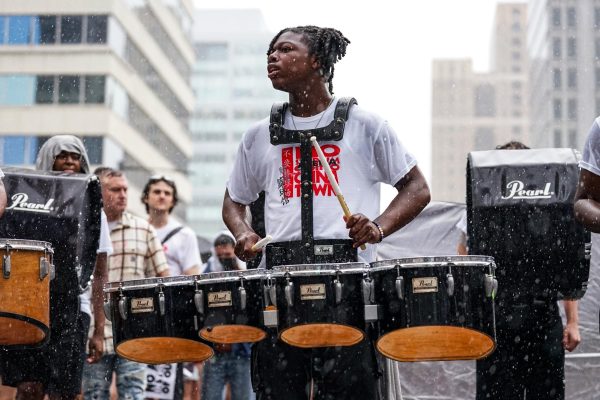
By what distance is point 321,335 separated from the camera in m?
4.98

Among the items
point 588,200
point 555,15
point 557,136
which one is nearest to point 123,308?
point 588,200

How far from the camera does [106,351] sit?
27.9ft

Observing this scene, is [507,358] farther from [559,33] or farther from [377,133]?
[559,33]

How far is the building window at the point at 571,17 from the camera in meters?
120

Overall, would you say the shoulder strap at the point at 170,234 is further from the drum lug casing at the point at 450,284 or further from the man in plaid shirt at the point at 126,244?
the drum lug casing at the point at 450,284

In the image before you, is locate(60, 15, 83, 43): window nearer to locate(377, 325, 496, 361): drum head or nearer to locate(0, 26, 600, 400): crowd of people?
locate(0, 26, 600, 400): crowd of people

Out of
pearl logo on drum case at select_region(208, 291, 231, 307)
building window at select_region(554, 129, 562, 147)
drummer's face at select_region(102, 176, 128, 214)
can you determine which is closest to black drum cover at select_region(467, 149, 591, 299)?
pearl logo on drum case at select_region(208, 291, 231, 307)

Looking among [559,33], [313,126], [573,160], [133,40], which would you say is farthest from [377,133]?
[559,33]

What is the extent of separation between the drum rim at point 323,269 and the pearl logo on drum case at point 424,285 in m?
0.22

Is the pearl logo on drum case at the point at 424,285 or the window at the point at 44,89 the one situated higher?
the window at the point at 44,89

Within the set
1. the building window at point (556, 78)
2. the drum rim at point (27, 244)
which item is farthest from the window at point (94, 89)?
the building window at point (556, 78)

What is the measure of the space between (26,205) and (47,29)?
60825 millimetres

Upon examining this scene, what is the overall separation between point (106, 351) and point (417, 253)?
287cm

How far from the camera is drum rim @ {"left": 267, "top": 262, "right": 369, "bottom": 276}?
4.89 m
